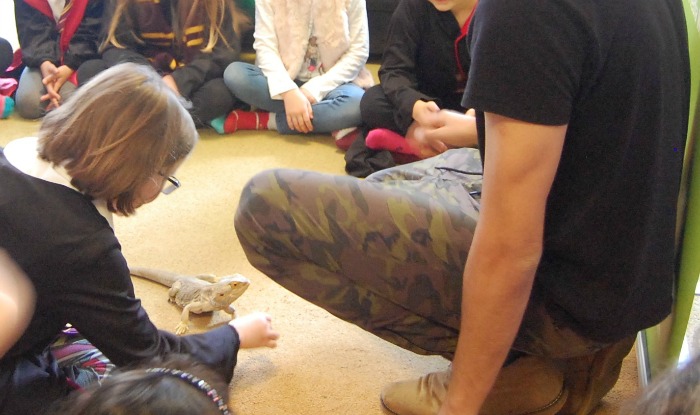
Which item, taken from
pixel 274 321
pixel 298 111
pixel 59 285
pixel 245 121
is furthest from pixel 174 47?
pixel 59 285

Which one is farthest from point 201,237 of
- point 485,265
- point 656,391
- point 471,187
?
point 656,391

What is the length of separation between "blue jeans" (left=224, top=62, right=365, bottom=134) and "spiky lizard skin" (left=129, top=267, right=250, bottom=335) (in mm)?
843

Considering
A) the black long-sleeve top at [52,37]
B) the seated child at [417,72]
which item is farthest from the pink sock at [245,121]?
the black long-sleeve top at [52,37]

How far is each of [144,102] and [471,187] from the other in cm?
57

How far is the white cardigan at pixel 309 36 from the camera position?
85.4 inches

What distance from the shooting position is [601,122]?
2.65 feet

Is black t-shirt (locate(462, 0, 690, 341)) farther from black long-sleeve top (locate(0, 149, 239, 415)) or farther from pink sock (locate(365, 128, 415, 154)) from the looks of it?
pink sock (locate(365, 128, 415, 154))

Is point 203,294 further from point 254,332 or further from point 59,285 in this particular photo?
point 59,285

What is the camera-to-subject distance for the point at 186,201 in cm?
178

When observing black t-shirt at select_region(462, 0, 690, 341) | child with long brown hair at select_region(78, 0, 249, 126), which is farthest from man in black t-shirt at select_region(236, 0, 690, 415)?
child with long brown hair at select_region(78, 0, 249, 126)

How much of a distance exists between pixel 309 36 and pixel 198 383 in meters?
1.72

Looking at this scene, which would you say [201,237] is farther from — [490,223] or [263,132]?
[490,223]

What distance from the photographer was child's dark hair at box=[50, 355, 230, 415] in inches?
23.5

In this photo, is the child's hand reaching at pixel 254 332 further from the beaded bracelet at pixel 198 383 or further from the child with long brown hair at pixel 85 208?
the beaded bracelet at pixel 198 383
